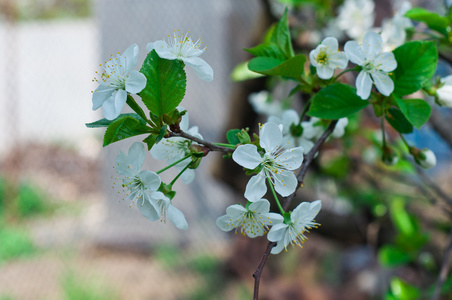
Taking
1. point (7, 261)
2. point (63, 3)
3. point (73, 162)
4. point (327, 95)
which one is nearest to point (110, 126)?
point (327, 95)

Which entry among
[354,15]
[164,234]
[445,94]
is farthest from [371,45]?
[164,234]

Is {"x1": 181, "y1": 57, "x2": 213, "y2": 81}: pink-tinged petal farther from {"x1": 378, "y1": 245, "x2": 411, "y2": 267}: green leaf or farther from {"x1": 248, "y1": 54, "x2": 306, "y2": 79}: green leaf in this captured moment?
{"x1": 378, "y1": 245, "x2": 411, "y2": 267}: green leaf

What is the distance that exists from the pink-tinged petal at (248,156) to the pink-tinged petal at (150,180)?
0.24 ft

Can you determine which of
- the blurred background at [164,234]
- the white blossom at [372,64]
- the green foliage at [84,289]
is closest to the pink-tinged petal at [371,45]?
the white blossom at [372,64]

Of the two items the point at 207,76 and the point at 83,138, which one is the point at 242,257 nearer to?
the point at 207,76

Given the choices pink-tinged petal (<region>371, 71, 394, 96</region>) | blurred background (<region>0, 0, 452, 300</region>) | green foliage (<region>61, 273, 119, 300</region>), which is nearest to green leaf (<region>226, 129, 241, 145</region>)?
pink-tinged petal (<region>371, 71, 394, 96</region>)

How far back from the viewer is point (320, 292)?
196 centimetres

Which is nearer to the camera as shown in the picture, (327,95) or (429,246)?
(327,95)

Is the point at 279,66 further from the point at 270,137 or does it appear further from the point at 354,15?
the point at 354,15

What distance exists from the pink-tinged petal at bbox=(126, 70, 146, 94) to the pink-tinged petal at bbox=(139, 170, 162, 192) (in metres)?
0.07

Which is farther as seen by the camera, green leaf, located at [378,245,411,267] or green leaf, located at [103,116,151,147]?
green leaf, located at [378,245,411,267]

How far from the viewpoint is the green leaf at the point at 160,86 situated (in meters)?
0.39

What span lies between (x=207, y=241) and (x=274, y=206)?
161 cm

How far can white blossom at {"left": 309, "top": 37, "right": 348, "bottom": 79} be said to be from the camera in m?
0.45
